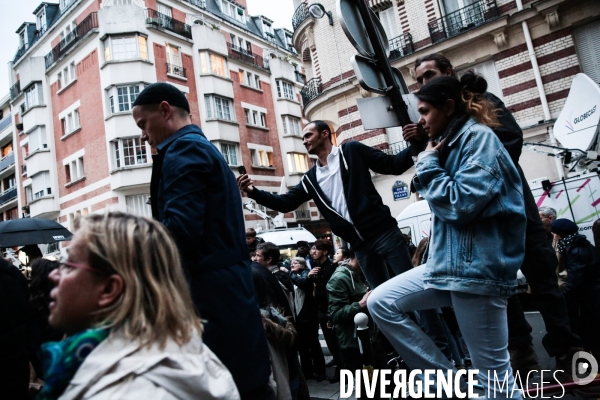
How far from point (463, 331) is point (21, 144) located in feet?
131

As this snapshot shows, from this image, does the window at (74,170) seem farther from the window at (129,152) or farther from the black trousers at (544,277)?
the black trousers at (544,277)

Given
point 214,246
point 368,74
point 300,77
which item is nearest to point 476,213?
point 368,74

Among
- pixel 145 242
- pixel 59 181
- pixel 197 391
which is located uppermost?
pixel 59 181

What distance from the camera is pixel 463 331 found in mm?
2391

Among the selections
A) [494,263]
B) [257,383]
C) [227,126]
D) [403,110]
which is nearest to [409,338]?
[494,263]

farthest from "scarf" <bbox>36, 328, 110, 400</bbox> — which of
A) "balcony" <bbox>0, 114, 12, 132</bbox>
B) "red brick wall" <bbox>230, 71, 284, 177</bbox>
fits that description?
"balcony" <bbox>0, 114, 12, 132</bbox>

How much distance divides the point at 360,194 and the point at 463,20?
15186 mm

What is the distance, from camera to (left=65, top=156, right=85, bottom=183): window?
87.4 ft

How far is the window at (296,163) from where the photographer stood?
33.1 m

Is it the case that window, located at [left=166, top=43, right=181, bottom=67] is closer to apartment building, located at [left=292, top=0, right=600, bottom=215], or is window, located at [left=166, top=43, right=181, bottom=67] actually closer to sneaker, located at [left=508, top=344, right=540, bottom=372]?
apartment building, located at [left=292, top=0, right=600, bottom=215]

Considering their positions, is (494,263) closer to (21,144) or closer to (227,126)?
(227,126)

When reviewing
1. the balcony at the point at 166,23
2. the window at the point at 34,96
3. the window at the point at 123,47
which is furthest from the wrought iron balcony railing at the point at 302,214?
the window at the point at 34,96

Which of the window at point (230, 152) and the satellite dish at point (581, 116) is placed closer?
the satellite dish at point (581, 116)

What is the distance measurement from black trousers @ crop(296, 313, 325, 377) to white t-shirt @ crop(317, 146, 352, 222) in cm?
348
